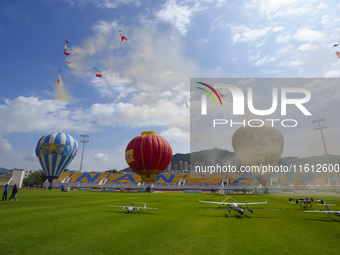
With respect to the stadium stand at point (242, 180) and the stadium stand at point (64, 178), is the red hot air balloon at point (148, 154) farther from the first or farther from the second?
the stadium stand at point (64, 178)

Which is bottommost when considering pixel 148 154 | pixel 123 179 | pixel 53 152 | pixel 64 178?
pixel 64 178

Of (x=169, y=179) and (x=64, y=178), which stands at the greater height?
(x=169, y=179)

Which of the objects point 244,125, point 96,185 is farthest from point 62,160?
point 244,125

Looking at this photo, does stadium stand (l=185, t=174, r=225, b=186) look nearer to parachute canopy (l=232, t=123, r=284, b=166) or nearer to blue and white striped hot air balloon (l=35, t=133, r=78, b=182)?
parachute canopy (l=232, t=123, r=284, b=166)

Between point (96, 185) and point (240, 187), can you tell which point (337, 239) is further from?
point (96, 185)

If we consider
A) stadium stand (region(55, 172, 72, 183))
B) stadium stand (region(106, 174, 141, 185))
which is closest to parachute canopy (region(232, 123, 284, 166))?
stadium stand (region(106, 174, 141, 185))

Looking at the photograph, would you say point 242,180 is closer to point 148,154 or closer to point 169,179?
point 169,179

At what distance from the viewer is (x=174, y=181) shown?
94438 mm

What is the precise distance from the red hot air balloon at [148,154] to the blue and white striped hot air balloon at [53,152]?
2838cm

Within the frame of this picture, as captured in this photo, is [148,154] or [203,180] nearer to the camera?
[148,154]

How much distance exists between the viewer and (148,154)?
54188mm

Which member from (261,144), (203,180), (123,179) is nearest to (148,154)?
(261,144)

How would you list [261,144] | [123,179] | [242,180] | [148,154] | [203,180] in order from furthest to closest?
[123,179] < [203,180] < [242,180] < [148,154] < [261,144]

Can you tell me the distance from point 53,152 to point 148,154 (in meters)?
38.1
